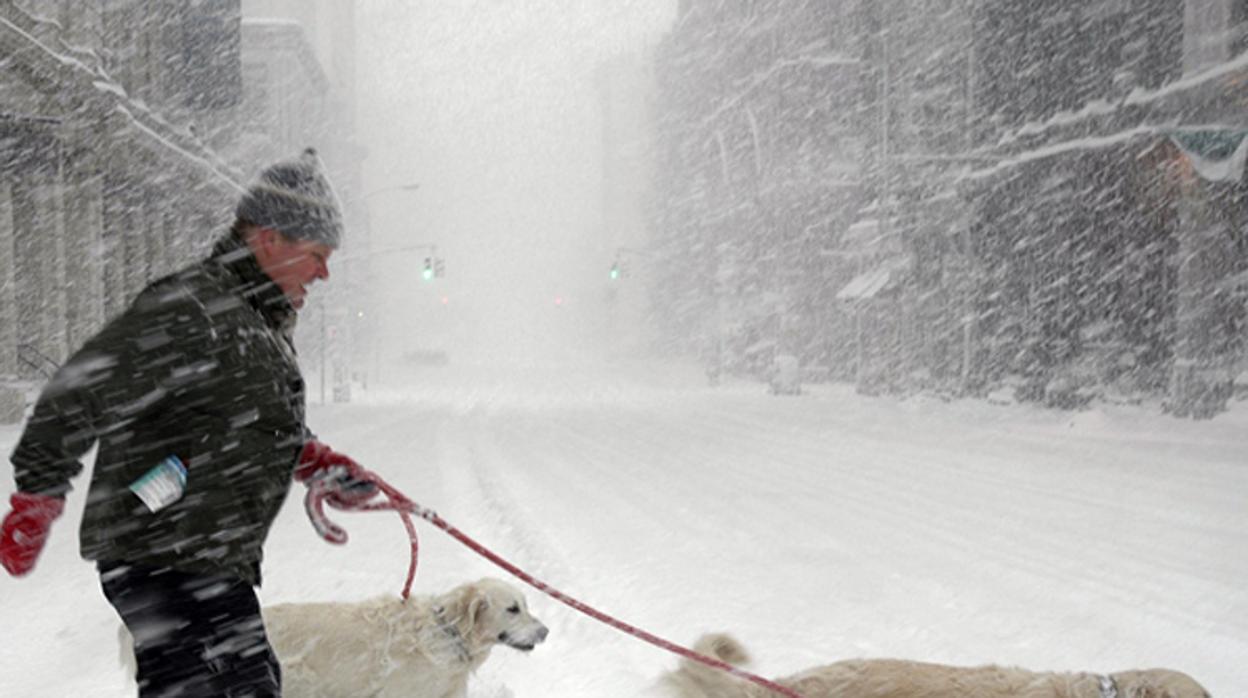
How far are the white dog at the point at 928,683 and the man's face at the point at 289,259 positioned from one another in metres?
2.06

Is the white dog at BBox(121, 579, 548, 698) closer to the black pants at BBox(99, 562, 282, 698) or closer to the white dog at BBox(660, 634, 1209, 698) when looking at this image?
the white dog at BBox(660, 634, 1209, 698)

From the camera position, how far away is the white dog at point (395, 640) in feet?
14.1

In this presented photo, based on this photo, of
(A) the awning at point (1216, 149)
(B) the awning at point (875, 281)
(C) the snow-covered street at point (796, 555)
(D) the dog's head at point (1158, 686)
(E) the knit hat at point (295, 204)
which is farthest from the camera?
(B) the awning at point (875, 281)

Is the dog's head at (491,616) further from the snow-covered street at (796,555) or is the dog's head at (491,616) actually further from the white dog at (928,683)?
the white dog at (928,683)

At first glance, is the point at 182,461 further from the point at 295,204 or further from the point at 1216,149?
the point at 1216,149

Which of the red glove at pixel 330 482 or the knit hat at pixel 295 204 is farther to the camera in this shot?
the red glove at pixel 330 482

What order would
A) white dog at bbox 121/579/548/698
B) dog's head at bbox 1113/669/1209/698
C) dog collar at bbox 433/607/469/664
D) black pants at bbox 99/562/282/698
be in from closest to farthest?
black pants at bbox 99/562/282/698, dog's head at bbox 1113/669/1209/698, white dog at bbox 121/579/548/698, dog collar at bbox 433/607/469/664

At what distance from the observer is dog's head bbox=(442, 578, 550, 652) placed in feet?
15.3

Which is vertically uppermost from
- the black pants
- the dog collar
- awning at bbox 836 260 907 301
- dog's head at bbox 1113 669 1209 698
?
awning at bbox 836 260 907 301

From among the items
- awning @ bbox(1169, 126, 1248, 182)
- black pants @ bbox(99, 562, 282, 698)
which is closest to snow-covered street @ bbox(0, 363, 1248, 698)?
black pants @ bbox(99, 562, 282, 698)

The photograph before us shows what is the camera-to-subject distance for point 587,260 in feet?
511

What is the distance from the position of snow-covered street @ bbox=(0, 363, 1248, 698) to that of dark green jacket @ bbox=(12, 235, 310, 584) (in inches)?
117

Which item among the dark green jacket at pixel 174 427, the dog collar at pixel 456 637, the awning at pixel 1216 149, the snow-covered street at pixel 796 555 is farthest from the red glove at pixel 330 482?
the awning at pixel 1216 149

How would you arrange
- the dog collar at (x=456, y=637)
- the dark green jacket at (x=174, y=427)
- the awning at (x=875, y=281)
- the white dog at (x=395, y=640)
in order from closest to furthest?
the dark green jacket at (x=174, y=427), the white dog at (x=395, y=640), the dog collar at (x=456, y=637), the awning at (x=875, y=281)
